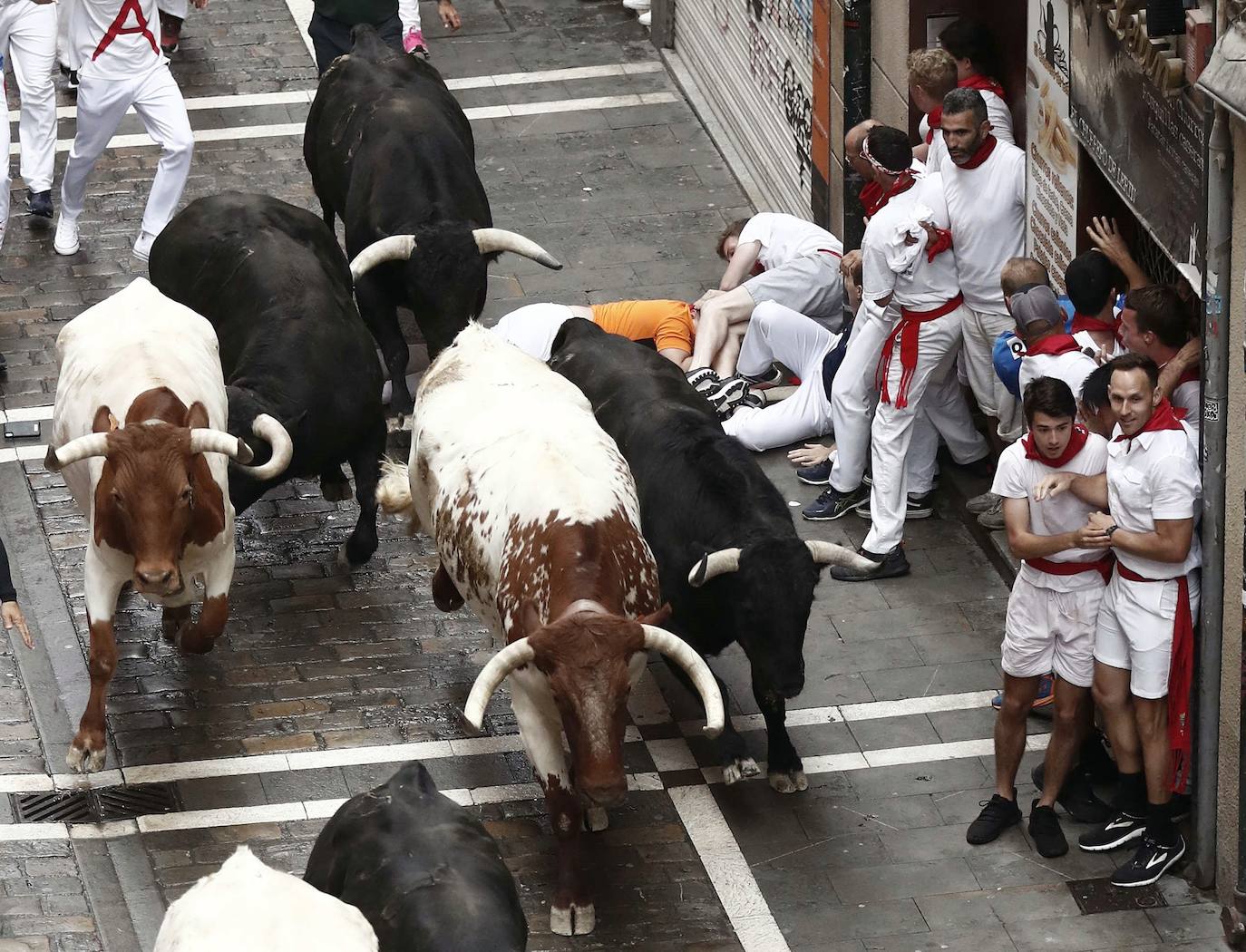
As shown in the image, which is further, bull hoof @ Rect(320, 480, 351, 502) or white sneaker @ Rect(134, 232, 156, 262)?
white sneaker @ Rect(134, 232, 156, 262)

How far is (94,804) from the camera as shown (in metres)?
9.40

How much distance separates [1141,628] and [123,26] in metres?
8.61

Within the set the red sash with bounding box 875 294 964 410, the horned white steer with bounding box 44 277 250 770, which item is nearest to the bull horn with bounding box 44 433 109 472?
the horned white steer with bounding box 44 277 250 770

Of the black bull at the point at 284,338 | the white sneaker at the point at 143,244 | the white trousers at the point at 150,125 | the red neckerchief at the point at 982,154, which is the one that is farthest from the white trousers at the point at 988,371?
the white sneaker at the point at 143,244

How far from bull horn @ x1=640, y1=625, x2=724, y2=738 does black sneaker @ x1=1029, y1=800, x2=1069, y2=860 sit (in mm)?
1804

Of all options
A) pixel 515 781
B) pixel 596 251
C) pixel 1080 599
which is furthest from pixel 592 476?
pixel 596 251

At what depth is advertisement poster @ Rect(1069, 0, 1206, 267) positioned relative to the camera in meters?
8.73

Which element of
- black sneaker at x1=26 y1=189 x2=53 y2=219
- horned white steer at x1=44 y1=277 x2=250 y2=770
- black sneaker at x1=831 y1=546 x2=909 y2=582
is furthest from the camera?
black sneaker at x1=26 y1=189 x2=53 y2=219

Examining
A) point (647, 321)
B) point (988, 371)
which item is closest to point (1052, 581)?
point (988, 371)

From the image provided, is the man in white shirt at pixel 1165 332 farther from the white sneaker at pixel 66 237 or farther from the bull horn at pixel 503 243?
the white sneaker at pixel 66 237

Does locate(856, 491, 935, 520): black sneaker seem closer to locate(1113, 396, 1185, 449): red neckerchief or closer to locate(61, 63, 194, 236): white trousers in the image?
locate(1113, 396, 1185, 449): red neckerchief

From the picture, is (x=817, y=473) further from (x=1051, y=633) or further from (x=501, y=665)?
(x=501, y=665)

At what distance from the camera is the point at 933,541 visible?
11.7 meters

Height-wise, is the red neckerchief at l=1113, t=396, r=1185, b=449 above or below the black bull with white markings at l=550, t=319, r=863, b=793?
above
